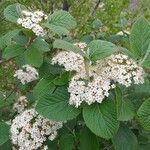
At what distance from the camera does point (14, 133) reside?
2.17m

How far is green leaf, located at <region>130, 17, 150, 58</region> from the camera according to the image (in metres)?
2.19

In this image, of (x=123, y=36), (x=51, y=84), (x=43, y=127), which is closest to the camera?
(x=43, y=127)

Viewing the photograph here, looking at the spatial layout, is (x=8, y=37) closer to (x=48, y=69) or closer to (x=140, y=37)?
(x=48, y=69)

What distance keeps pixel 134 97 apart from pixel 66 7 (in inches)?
107

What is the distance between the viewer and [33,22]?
2.26 metres

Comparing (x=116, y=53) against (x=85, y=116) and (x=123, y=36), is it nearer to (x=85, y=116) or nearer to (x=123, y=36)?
(x=85, y=116)

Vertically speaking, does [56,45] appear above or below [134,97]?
above

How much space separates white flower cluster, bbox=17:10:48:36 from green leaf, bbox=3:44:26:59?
0.21m

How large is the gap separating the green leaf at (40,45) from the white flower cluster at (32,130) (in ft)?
1.19

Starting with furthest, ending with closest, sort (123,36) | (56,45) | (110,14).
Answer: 1. (110,14)
2. (123,36)
3. (56,45)

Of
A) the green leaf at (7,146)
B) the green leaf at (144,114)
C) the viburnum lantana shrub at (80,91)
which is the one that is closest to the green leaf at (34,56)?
the viburnum lantana shrub at (80,91)

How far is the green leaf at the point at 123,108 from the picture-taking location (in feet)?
6.56

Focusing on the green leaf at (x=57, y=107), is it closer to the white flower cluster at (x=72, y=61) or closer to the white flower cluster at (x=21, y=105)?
the white flower cluster at (x=72, y=61)

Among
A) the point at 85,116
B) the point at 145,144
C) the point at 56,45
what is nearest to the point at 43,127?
the point at 85,116
